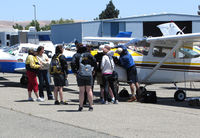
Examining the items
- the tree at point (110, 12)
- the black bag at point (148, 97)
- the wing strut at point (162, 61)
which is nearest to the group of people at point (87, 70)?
the black bag at point (148, 97)

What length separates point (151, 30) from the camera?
69.9 meters

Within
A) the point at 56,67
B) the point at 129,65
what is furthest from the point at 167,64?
the point at 56,67

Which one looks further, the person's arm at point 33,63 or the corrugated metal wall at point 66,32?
the corrugated metal wall at point 66,32

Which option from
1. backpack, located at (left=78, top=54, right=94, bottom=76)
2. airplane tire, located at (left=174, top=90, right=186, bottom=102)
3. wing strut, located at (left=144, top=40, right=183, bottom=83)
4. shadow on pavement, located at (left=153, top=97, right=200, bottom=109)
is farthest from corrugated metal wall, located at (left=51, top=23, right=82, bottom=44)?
backpack, located at (left=78, top=54, right=94, bottom=76)

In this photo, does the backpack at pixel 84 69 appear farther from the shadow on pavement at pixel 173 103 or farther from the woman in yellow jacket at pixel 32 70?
the shadow on pavement at pixel 173 103

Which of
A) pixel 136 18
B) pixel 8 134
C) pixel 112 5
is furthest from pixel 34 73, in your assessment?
pixel 112 5

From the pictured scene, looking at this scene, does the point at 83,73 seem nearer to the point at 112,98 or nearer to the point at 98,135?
the point at 112,98

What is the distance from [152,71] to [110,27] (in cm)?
5137

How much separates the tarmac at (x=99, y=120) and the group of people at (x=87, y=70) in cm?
43

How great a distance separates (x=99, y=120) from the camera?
29.8ft

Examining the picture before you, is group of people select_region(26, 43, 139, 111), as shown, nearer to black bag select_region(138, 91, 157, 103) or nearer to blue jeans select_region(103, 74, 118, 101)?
blue jeans select_region(103, 74, 118, 101)

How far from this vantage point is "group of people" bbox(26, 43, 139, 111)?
408 inches

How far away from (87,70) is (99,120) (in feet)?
5.55

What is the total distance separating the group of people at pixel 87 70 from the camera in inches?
408
